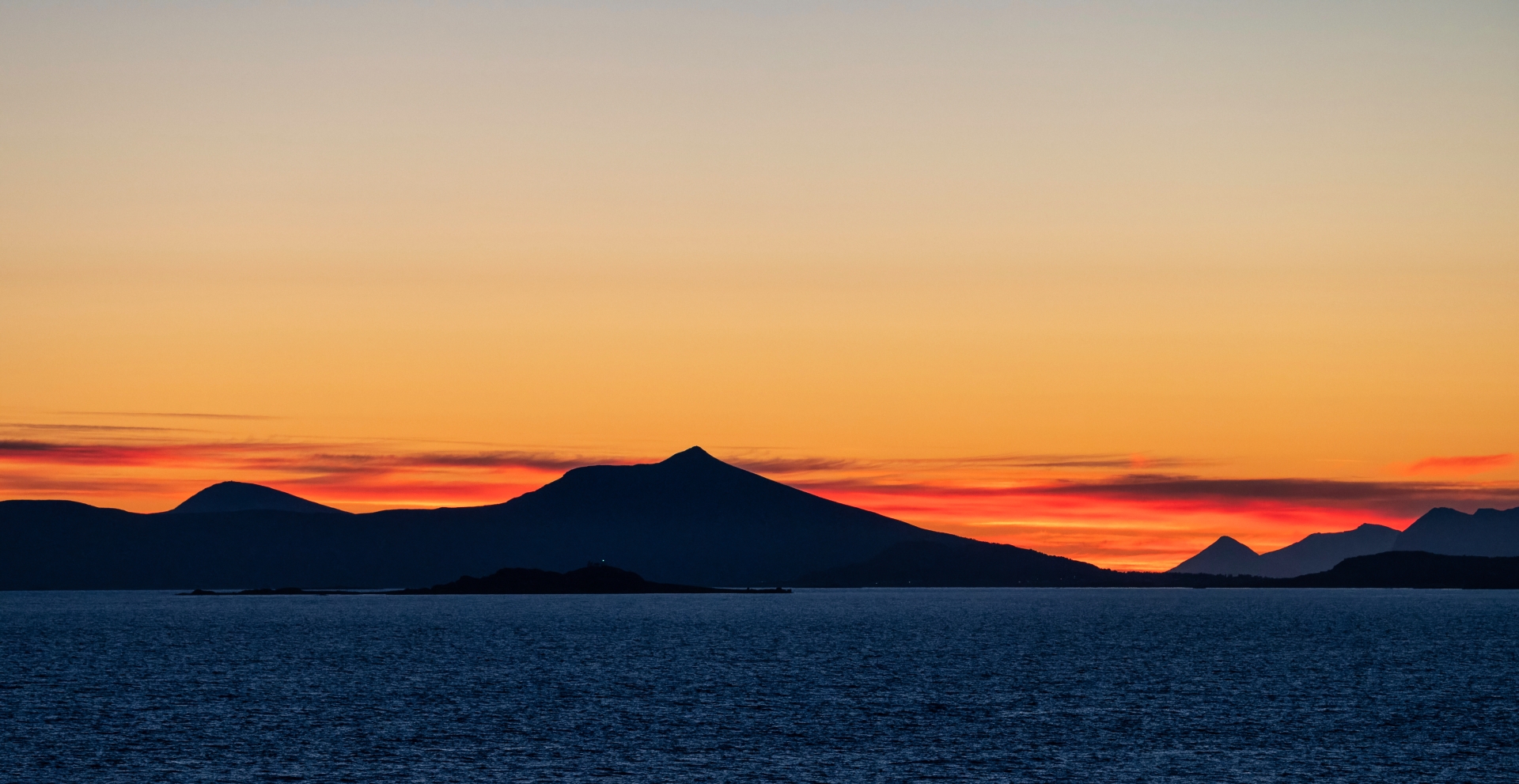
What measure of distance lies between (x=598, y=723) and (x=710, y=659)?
58560 millimetres


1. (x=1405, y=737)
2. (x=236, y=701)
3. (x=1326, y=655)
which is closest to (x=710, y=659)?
(x=236, y=701)

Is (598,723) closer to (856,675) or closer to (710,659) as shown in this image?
(856,675)

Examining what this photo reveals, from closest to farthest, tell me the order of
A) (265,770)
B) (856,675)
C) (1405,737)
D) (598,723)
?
(265,770), (1405,737), (598,723), (856,675)

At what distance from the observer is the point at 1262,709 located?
98.4 meters

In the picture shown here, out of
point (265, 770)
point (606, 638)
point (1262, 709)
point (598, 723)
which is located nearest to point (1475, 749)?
point (1262, 709)

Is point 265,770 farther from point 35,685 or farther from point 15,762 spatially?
point 35,685

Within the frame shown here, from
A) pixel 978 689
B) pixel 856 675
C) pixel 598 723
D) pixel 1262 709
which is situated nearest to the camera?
pixel 598 723

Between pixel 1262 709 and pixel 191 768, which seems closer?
pixel 191 768

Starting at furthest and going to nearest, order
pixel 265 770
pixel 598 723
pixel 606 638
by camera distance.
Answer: pixel 606 638 → pixel 598 723 → pixel 265 770

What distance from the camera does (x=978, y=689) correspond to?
113188 mm

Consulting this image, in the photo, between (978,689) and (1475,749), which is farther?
(978,689)

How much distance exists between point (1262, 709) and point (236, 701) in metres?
72.3

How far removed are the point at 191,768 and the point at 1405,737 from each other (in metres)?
67.6

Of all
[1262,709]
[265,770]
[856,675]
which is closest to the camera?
[265,770]
